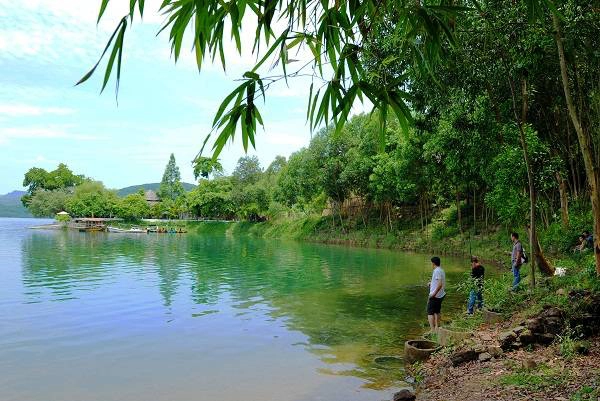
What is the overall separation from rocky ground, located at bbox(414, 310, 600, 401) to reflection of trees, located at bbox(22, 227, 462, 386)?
1293 millimetres

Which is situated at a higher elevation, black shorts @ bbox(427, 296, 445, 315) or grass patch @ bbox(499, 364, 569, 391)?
black shorts @ bbox(427, 296, 445, 315)

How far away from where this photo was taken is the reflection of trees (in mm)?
12180

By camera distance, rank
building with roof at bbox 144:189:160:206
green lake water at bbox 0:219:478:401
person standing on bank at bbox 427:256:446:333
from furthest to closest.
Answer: building with roof at bbox 144:189:160:206
person standing on bank at bbox 427:256:446:333
green lake water at bbox 0:219:478:401

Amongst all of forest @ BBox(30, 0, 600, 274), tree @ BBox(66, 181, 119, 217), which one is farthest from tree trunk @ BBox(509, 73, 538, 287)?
tree @ BBox(66, 181, 119, 217)

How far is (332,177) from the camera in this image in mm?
47281

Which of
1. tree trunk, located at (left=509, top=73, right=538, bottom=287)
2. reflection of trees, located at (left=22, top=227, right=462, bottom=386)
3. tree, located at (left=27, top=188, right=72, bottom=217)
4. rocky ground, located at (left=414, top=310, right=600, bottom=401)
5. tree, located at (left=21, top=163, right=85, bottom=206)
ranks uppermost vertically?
tree, located at (left=21, top=163, right=85, bottom=206)

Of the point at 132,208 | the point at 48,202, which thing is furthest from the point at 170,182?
the point at 48,202

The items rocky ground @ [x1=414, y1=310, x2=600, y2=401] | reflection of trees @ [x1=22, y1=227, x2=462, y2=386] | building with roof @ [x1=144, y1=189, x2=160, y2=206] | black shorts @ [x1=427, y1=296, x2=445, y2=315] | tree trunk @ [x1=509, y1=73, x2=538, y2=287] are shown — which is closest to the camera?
rocky ground @ [x1=414, y1=310, x2=600, y2=401]

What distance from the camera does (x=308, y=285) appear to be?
2169 centimetres

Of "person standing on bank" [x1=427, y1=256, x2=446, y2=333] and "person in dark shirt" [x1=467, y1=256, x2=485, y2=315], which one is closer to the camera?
"person standing on bank" [x1=427, y1=256, x2=446, y2=333]

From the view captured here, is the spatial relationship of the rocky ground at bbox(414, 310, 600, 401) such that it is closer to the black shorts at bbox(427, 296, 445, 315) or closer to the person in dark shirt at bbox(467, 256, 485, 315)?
the black shorts at bbox(427, 296, 445, 315)

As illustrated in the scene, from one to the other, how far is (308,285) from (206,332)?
892 cm

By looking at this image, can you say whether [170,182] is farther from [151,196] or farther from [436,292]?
[436,292]

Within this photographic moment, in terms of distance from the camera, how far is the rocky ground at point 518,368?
604cm
